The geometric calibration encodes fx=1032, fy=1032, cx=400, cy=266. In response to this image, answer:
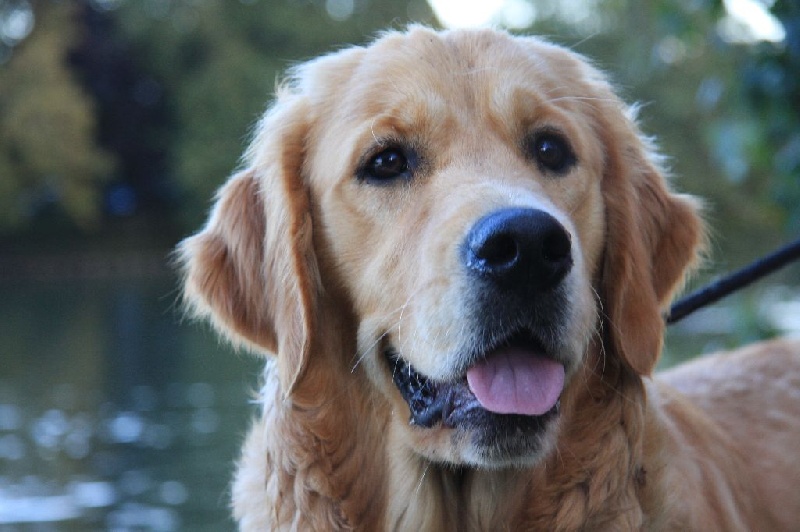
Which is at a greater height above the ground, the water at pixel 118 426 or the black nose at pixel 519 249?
the water at pixel 118 426

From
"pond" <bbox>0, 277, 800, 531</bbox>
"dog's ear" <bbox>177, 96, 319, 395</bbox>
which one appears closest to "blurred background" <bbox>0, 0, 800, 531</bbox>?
"pond" <bbox>0, 277, 800, 531</bbox>

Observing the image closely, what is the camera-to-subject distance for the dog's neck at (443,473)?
11.9 feet

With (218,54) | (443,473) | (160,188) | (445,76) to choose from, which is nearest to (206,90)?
(218,54)

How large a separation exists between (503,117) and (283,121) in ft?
3.05

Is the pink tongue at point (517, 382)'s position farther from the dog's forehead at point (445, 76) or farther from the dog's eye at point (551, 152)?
the dog's forehead at point (445, 76)

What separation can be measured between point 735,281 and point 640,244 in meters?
0.61

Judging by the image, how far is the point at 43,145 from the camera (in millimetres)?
41594

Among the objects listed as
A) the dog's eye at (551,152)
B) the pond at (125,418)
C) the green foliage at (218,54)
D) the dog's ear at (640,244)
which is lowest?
the dog's ear at (640,244)

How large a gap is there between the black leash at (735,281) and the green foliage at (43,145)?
3936 cm

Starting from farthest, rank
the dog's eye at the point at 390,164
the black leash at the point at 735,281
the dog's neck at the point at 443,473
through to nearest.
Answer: the black leash at the point at 735,281 → the dog's eye at the point at 390,164 → the dog's neck at the point at 443,473

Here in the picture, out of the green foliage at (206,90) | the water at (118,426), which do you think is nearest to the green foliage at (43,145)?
the green foliage at (206,90)

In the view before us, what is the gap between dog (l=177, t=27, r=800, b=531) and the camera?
3285 mm

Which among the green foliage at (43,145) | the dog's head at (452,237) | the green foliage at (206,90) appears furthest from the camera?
the green foliage at (206,90)

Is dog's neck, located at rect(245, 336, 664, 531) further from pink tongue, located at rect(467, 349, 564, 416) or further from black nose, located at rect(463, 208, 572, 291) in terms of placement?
black nose, located at rect(463, 208, 572, 291)
